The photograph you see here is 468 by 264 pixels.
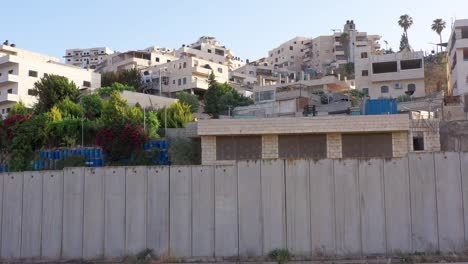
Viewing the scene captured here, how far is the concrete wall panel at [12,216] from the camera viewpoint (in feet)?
27.5

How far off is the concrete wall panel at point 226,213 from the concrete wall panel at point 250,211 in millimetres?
105

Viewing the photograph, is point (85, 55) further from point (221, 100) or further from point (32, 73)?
point (221, 100)

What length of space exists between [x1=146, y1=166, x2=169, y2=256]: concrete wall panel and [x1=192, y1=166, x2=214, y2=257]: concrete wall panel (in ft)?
1.60

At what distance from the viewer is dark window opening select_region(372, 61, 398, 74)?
2345 inches

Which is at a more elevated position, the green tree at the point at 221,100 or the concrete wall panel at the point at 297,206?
the green tree at the point at 221,100

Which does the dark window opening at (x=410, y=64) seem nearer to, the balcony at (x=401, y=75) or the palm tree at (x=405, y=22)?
the balcony at (x=401, y=75)

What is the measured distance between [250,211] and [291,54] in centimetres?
12021

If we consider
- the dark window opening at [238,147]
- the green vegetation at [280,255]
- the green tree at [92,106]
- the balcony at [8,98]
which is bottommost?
the green vegetation at [280,255]

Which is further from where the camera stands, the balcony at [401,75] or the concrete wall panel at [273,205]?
the balcony at [401,75]

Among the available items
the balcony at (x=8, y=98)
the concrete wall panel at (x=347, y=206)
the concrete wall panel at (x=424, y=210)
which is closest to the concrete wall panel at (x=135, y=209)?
the concrete wall panel at (x=347, y=206)

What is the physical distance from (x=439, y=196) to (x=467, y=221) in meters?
0.63

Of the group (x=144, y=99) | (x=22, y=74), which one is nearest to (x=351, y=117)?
(x=144, y=99)

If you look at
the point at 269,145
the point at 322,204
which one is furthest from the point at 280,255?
the point at 269,145

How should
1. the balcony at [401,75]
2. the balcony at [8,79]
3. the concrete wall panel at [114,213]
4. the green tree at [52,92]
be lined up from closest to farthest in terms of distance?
the concrete wall panel at [114,213], the green tree at [52,92], the balcony at [8,79], the balcony at [401,75]
